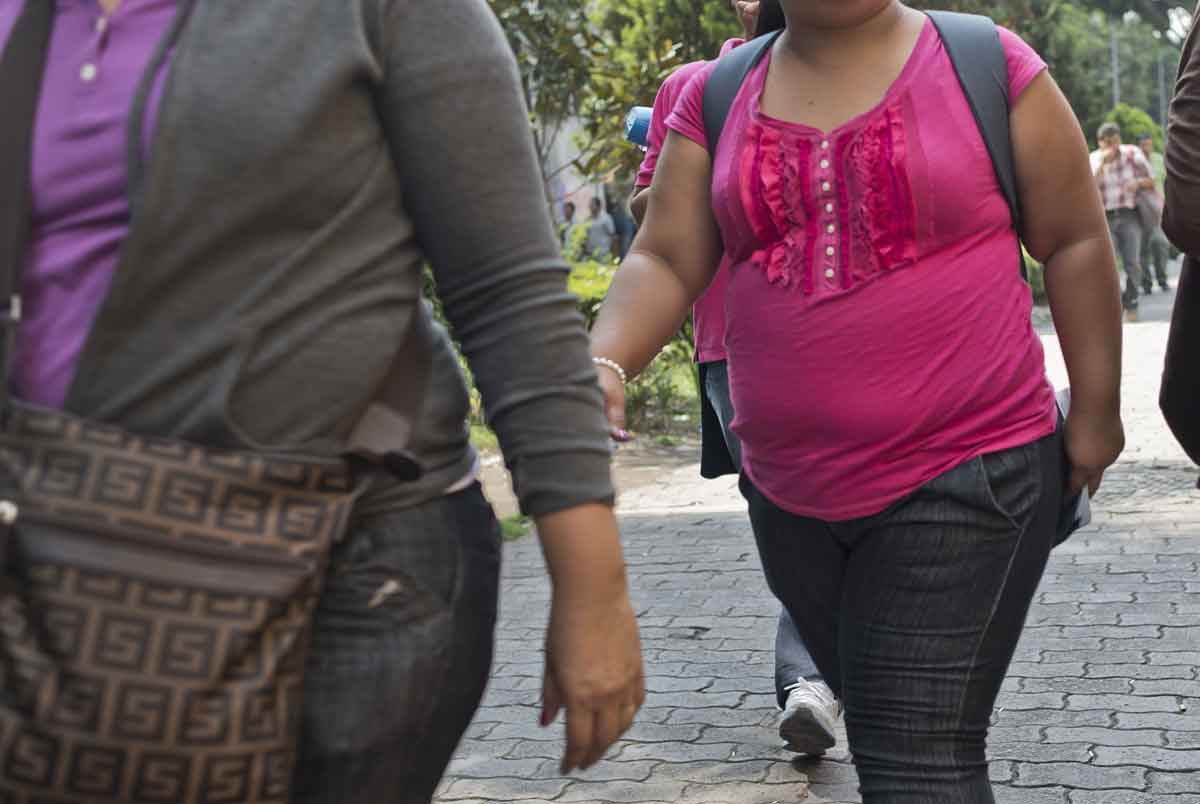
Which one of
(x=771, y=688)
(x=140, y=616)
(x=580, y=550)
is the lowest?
(x=771, y=688)

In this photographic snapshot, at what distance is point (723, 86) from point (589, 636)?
144cm

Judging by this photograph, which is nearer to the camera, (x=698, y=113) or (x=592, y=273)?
(x=698, y=113)

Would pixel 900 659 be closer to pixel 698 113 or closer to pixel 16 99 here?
pixel 698 113

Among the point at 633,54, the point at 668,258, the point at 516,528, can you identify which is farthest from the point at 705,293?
the point at 633,54

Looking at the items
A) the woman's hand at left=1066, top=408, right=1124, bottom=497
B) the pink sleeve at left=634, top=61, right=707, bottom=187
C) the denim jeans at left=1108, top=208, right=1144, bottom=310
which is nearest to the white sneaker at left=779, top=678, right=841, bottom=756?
the pink sleeve at left=634, top=61, right=707, bottom=187

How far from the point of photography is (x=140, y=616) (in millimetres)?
1827

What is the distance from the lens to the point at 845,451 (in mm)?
3098

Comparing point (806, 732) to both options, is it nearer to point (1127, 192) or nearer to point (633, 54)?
point (633, 54)

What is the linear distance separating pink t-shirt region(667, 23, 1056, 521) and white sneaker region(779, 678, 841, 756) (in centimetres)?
185

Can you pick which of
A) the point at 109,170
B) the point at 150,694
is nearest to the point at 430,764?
the point at 150,694

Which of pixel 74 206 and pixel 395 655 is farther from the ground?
pixel 74 206

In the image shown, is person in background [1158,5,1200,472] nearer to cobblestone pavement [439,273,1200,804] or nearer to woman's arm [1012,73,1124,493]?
woman's arm [1012,73,1124,493]

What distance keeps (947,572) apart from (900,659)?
0.50 feet

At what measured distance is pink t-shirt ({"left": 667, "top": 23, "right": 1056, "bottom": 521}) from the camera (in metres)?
3.05
